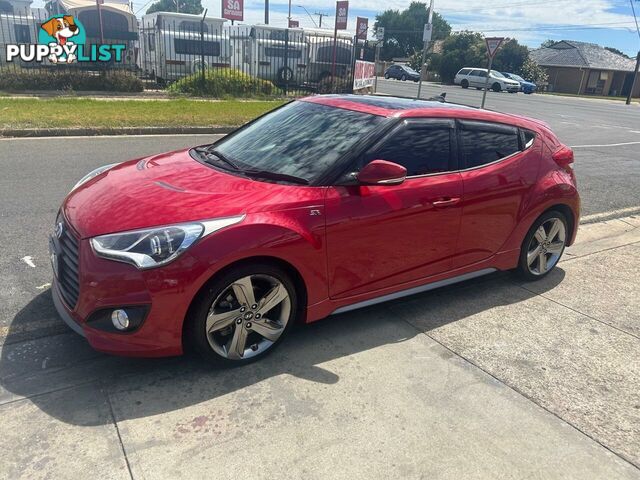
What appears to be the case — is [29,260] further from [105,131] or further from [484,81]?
[484,81]

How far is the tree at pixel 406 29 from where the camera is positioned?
3642 inches

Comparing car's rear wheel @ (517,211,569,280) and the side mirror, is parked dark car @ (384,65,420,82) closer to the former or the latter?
car's rear wheel @ (517,211,569,280)

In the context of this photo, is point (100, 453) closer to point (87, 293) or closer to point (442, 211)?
point (87, 293)

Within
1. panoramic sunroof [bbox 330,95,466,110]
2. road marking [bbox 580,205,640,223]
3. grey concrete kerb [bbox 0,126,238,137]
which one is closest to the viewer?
panoramic sunroof [bbox 330,95,466,110]

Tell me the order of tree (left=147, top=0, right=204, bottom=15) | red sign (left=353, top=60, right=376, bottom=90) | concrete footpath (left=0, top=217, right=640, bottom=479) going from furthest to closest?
tree (left=147, top=0, right=204, bottom=15) < red sign (left=353, top=60, right=376, bottom=90) < concrete footpath (left=0, top=217, right=640, bottom=479)

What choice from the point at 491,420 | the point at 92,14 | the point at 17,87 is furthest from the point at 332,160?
the point at 92,14

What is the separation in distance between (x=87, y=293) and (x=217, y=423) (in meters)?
0.96

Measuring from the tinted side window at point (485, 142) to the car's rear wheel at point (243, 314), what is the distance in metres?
1.79

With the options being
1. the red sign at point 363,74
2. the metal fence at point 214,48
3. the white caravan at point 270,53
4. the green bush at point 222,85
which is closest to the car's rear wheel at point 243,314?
the green bush at point 222,85

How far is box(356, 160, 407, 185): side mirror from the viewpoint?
10.8 ft

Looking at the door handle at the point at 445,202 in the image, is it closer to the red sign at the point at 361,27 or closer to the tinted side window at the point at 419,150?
the tinted side window at the point at 419,150

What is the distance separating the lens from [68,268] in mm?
2961

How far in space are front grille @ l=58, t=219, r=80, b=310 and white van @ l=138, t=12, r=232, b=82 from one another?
1732cm

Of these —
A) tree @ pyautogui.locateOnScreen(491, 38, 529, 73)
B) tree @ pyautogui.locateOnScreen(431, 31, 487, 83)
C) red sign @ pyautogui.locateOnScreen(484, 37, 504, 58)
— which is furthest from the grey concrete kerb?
tree @ pyautogui.locateOnScreen(491, 38, 529, 73)
